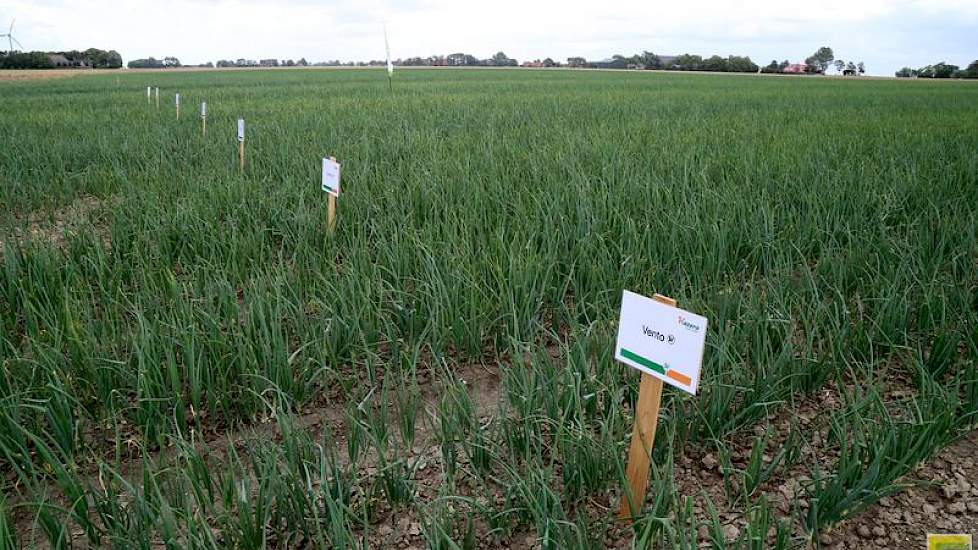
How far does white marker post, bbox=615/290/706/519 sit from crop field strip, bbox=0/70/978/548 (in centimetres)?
8

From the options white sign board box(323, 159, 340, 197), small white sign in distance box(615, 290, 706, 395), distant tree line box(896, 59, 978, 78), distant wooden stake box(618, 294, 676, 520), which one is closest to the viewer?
small white sign in distance box(615, 290, 706, 395)

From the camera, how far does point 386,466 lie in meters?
1.49

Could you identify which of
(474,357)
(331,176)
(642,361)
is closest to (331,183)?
(331,176)

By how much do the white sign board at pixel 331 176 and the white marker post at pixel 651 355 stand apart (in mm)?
2285

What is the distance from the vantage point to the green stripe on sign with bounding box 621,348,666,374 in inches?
53.7

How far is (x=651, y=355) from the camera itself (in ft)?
4.52

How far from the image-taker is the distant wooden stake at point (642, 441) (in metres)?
1.41

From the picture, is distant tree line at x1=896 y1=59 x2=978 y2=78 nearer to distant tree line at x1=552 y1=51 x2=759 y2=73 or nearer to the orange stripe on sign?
distant tree line at x1=552 y1=51 x2=759 y2=73

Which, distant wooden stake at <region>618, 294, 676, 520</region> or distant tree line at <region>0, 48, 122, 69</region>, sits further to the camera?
distant tree line at <region>0, 48, 122, 69</region>

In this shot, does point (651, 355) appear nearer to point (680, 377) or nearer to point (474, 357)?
point (680, 377)

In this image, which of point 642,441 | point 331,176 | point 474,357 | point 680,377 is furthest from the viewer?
point 331,176

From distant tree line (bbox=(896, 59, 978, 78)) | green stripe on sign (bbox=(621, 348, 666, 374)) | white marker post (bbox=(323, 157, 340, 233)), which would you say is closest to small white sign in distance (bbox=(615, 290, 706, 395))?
green stripe on sign (bbox=(621, 348, 666, 374))

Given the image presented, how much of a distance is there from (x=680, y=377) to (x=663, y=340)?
3.4 inches

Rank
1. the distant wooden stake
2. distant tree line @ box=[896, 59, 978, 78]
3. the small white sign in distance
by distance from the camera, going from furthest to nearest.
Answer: distant tree line @ box=[896, 59, 978, 78] → the distant wooden stake → the small white sign in distance
